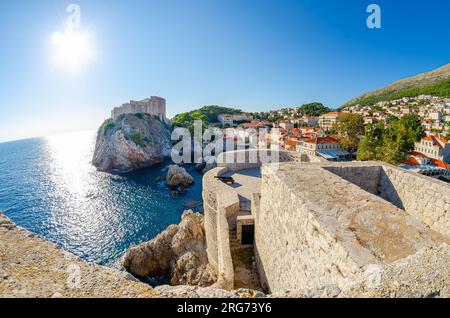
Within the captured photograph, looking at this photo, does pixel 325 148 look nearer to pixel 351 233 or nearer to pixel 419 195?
pixel 419 195

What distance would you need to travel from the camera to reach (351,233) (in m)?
2.70

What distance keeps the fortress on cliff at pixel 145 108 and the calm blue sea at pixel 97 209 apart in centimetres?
2630

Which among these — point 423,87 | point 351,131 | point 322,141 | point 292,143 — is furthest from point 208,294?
point 423,87

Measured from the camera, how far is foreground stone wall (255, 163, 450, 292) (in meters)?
2.41

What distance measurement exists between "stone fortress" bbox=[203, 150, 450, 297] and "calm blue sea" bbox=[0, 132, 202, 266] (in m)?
12.8

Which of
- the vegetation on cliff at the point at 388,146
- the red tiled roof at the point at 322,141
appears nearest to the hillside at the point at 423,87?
the red tiled roof at the point at 322,141

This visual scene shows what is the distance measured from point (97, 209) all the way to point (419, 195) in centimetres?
2509

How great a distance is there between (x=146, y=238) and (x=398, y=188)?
53.3 ft

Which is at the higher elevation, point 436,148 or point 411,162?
point 436,148

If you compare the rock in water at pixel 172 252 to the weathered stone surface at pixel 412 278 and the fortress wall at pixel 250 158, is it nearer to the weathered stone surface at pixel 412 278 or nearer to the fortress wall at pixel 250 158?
the fortress wall at pixel 250 158

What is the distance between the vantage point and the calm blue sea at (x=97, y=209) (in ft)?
54.3

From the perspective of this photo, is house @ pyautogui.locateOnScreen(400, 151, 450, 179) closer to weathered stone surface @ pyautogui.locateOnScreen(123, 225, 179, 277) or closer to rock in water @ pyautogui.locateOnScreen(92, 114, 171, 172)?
weathered stone surface @ pyautogui.locateOnScreen(123, 225, 179, 277)
